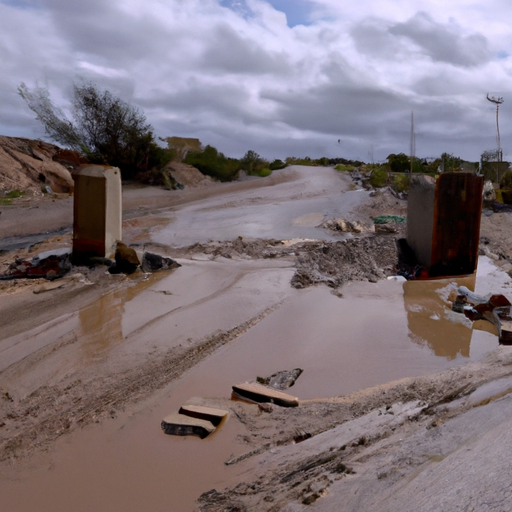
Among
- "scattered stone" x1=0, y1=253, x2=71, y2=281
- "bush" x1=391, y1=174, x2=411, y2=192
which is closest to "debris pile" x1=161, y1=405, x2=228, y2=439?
"scattered stone" x1=0, y1=253, x2=71, y2=281

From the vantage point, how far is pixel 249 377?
421 centimetres

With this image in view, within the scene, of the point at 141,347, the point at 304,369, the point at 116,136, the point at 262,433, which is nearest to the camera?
the point at 262,433

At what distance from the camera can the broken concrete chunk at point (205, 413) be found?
11.0 feet

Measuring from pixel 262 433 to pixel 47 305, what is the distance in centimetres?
390

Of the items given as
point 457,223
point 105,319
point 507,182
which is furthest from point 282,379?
point 507,182

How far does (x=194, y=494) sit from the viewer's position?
2607mm

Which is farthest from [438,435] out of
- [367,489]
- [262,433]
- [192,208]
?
[192,208]

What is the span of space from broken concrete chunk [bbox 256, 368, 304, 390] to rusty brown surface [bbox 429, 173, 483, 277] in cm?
493

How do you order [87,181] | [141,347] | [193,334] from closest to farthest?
[141,347]
[193,334]
[87,181]

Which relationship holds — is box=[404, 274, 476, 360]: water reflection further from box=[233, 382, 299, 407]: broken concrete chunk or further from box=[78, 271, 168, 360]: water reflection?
box=[78, 271, 168, 360]: water reflection

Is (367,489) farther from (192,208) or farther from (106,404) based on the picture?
(192,208)

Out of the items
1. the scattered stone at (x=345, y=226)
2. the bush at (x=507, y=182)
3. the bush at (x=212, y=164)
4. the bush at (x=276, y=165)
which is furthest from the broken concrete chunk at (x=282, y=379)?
the bush at (x=276, y=165)

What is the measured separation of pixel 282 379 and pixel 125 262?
4119 millimetres

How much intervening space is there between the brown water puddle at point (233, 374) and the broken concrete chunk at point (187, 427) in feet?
0.19
